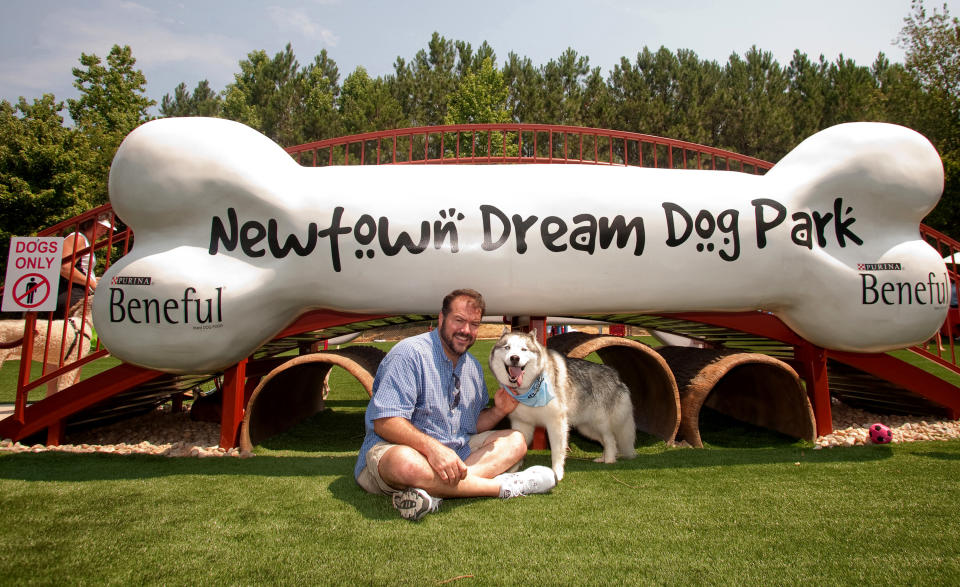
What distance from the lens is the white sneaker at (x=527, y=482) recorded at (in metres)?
2.87

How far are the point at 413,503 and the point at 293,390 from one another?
11.1 feet

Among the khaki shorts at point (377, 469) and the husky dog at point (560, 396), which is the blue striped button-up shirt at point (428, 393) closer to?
the khaki shorts at point (377, 469)

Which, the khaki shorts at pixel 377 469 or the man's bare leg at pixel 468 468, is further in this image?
the khaki shorts at pixel 377 469

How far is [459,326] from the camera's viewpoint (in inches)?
112

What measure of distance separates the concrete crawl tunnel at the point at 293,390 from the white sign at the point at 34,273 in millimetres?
1825

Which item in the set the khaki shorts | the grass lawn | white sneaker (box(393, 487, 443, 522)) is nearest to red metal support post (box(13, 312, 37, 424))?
the grass lawn

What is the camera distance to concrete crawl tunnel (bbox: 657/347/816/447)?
4316 millimetres

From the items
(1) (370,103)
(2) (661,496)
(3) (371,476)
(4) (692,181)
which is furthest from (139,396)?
(1) (370,103)

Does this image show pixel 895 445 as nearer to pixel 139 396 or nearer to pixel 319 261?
pixel 319 261

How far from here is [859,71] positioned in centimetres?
2336

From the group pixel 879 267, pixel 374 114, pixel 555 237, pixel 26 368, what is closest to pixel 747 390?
pixel 879 267

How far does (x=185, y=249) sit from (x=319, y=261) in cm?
94

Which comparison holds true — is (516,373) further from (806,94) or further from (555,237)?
(806,94)

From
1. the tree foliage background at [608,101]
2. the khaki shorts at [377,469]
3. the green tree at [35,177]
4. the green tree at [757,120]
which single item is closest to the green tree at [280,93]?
the tree foliage background at [608,101]
